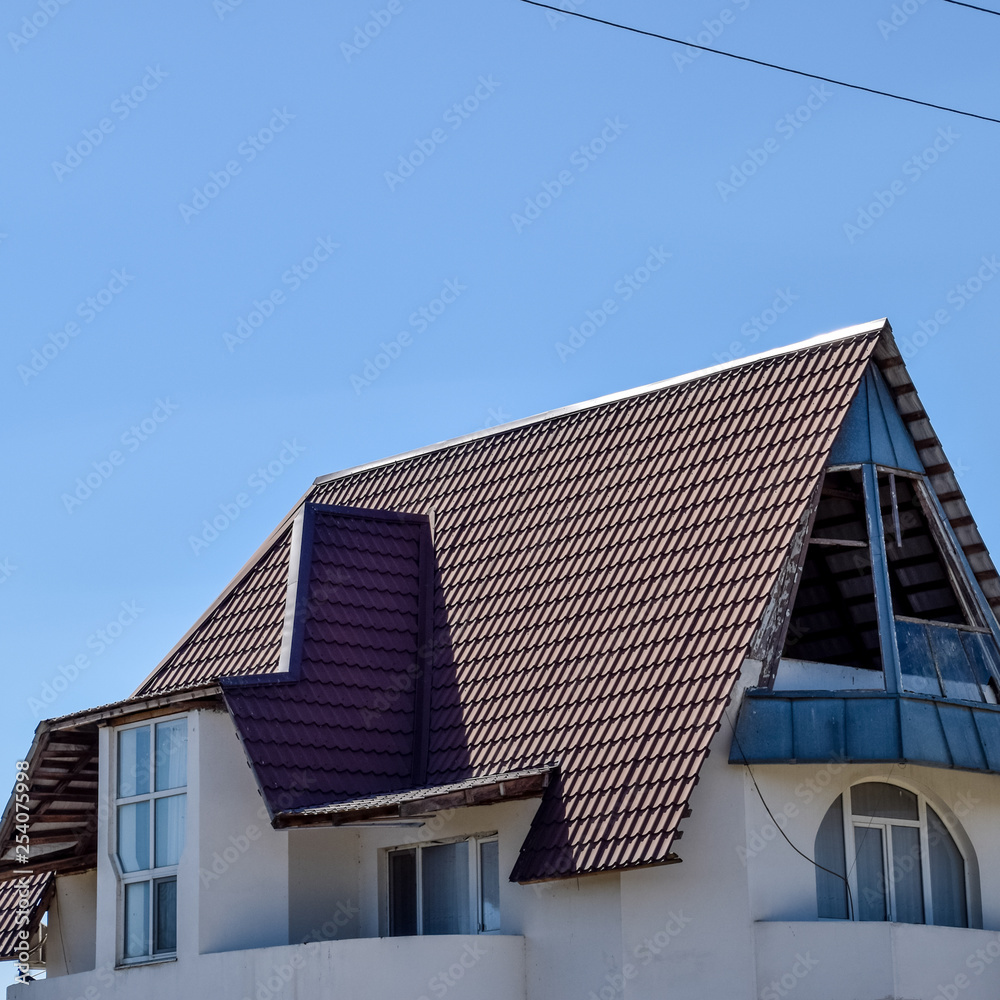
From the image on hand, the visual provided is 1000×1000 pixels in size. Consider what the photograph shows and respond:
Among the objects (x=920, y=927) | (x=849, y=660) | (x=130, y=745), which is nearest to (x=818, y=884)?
(x=920, y=927)

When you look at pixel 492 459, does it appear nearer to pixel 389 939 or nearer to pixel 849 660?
pixel 849 660

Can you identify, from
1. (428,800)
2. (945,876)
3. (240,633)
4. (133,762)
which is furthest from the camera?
(240,633)

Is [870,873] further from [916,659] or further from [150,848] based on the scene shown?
[150,848]

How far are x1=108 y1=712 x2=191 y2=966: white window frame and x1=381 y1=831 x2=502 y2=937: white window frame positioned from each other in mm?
2430

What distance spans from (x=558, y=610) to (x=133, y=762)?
5.27 metres

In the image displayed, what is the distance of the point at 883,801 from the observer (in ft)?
65.0

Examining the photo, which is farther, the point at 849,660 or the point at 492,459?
the point at 492,459

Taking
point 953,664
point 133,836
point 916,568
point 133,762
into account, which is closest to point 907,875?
point 953,664

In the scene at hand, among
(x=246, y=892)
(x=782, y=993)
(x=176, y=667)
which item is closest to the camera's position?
(x=782, y=993)

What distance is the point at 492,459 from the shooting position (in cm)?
2514

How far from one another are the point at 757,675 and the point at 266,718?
5595 millimetres

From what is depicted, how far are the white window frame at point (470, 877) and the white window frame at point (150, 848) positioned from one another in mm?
2430

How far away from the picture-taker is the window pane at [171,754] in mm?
21250

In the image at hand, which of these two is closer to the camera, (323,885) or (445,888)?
(445,888)
